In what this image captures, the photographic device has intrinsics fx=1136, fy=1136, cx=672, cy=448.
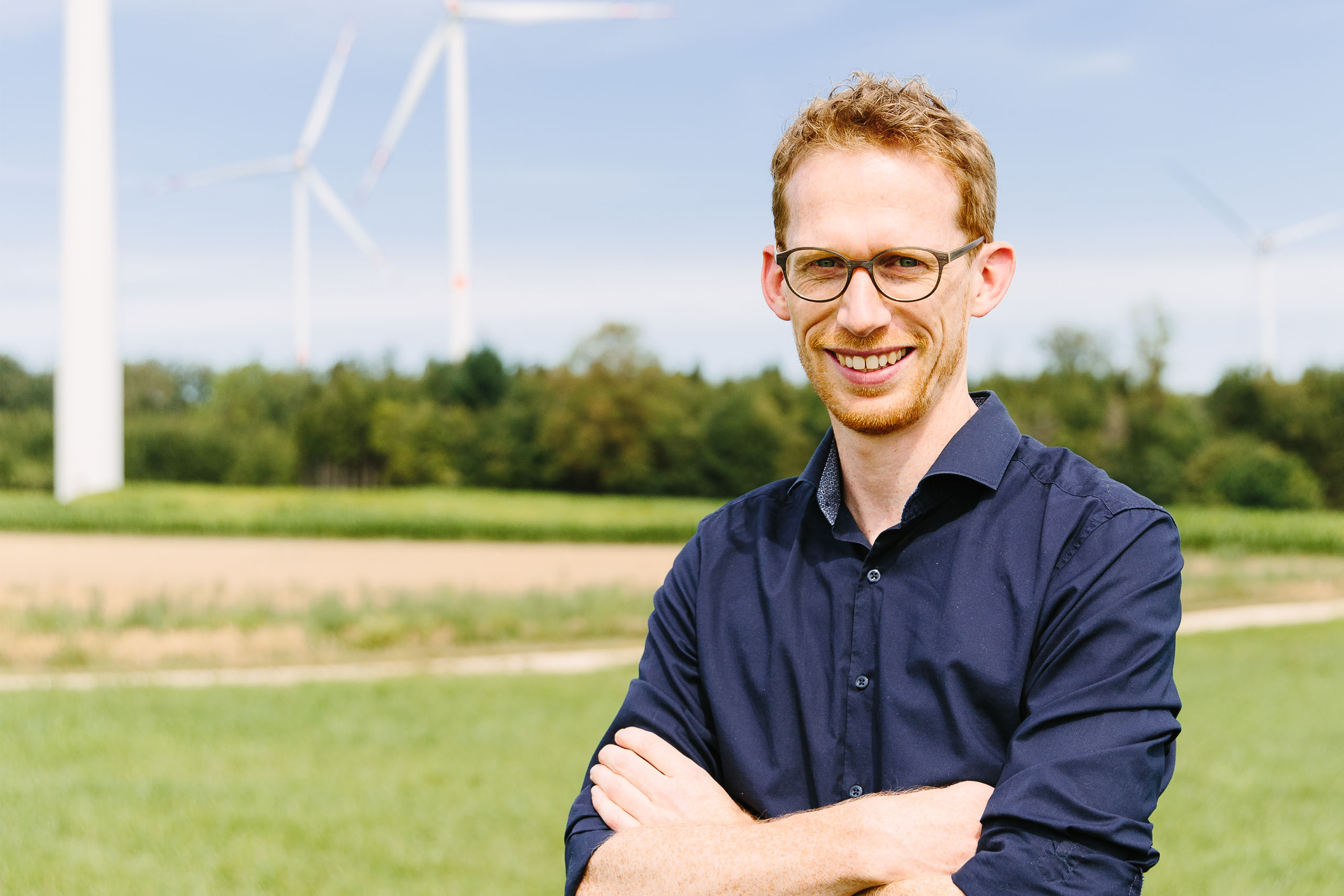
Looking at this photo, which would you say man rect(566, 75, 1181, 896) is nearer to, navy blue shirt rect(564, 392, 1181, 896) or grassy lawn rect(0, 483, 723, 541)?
navy blue shirt rect(564, 392, 1181, 896)

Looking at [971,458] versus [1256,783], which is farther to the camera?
[1256,783]

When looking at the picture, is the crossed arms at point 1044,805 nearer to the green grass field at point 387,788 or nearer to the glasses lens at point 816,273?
the glasses lens at point 816,273

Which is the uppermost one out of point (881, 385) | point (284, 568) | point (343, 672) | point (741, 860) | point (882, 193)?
point (882, 193)

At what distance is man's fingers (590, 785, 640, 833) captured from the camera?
9.16ft

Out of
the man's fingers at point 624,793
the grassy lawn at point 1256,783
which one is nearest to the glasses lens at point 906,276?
the man's fingers at point 624,793

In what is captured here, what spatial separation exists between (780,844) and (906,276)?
4.19 ft

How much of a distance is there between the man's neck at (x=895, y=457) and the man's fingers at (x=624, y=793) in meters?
0.84

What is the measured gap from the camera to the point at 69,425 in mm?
41125

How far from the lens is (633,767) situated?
2.85 metres

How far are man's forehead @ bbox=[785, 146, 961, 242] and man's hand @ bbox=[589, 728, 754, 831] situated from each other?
4.35 feet

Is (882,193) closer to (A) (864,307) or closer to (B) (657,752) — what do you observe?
(A) (864,307)

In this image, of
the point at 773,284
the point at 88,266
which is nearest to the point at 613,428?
the point at 88,266

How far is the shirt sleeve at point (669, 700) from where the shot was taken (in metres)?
2.84

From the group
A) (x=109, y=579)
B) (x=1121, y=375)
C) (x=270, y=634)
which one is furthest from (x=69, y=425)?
(x=1121, y=375)
